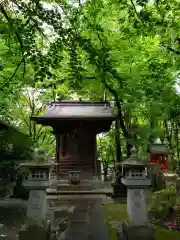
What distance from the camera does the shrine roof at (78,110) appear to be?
16531 mm

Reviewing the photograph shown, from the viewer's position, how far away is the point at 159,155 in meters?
16.8

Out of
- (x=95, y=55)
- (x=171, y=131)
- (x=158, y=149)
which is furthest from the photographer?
(x=171, y=131)

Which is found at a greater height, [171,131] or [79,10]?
[79,10]

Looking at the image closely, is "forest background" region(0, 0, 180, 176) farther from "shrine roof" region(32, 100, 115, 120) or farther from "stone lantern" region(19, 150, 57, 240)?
"stone lantern" region(19, 150, 57, 240)

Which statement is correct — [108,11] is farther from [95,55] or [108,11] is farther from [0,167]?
[0,167]

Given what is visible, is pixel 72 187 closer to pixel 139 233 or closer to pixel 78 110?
pixel 78 110

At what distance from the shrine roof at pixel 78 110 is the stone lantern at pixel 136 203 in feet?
30.3

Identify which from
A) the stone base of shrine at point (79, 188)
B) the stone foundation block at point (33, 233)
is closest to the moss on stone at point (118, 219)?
the stone foundation block at point (33, 233)

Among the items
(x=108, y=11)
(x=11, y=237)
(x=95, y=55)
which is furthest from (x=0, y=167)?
(x=95, y=55)

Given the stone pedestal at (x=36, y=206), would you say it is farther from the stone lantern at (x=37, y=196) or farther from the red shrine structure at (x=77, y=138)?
the red shrine structure at (x=77, y=138)

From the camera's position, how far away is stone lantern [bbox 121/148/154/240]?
6492 mm

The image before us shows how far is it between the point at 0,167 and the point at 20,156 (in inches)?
49.6

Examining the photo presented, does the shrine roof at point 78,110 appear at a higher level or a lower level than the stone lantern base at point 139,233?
higher

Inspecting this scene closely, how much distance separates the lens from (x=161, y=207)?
28.9 feet
